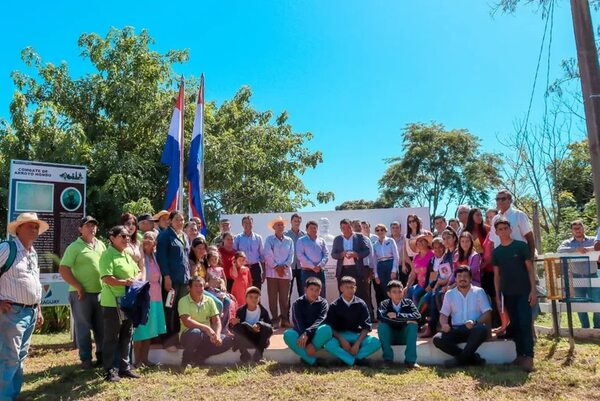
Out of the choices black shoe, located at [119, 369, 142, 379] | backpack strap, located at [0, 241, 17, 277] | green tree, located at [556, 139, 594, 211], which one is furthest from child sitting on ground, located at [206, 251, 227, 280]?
green tree, located at [556, 139, 594, 211]

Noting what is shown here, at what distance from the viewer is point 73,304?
641cm

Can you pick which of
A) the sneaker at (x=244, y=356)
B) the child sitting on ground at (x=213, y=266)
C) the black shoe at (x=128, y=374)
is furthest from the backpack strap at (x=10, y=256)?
the sneaker at (x=244, y=356)

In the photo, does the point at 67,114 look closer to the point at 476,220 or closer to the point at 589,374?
the point at 476,220

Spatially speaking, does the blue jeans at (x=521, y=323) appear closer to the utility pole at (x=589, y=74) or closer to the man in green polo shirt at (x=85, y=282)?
the utility pole at (x=589, y=74)

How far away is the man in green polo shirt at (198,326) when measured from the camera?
623 centimetres

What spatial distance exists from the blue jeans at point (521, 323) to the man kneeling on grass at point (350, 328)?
1609 millimetres

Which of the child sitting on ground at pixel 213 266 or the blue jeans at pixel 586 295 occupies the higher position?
the child sitting on ground at pixel 213 266

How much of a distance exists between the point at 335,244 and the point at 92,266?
4.03 m

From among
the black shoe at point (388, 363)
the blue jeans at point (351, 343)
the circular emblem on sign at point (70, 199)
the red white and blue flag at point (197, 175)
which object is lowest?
the black shoe at point (388, 363)

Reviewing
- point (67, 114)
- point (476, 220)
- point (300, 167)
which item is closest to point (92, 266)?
point (476, 220)

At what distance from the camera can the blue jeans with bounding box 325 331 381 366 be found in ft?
19.7

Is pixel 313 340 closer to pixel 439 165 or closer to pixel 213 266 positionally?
pixel 213 266

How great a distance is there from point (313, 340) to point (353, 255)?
8.60 ft

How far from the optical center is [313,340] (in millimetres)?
6070
